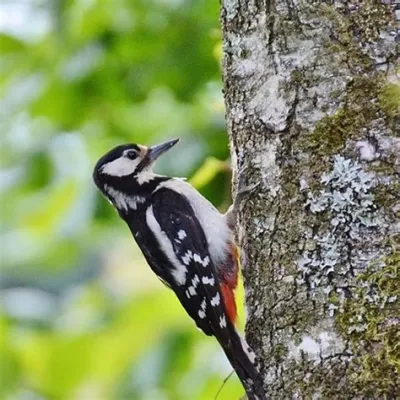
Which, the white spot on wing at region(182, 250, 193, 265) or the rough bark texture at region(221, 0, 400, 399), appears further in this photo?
the white spot on wing at region(182, 250, 193, 265)

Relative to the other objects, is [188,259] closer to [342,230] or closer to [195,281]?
[195,281]

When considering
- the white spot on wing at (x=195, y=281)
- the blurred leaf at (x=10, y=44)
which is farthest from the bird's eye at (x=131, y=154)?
the blurred leaf at (x=10, y=44)

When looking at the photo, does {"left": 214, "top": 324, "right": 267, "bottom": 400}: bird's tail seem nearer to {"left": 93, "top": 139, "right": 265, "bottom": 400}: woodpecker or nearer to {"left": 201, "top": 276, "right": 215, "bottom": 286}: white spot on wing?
{"left": 93, "top": 139, "right": 265, "bottom": 400}: woodpecker

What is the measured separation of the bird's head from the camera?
3.83 m

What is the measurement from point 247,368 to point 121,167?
55.6 inches

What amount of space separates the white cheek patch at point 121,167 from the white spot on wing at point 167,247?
25 cm

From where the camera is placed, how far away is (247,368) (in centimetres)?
271

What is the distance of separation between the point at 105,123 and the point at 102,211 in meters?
0.68

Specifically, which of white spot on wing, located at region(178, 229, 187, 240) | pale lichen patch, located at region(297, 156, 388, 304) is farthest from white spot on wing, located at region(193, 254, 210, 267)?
pale lichen patch, located at region(297, 156, 388, 304)

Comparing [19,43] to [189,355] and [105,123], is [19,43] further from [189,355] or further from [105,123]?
[189,355]

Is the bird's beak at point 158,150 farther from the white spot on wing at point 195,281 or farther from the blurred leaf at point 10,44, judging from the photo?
the blurred leaf at point 10,44

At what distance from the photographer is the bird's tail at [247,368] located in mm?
2664

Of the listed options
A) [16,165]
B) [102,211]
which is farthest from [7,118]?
[102,211]

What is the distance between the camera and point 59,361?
344cm
